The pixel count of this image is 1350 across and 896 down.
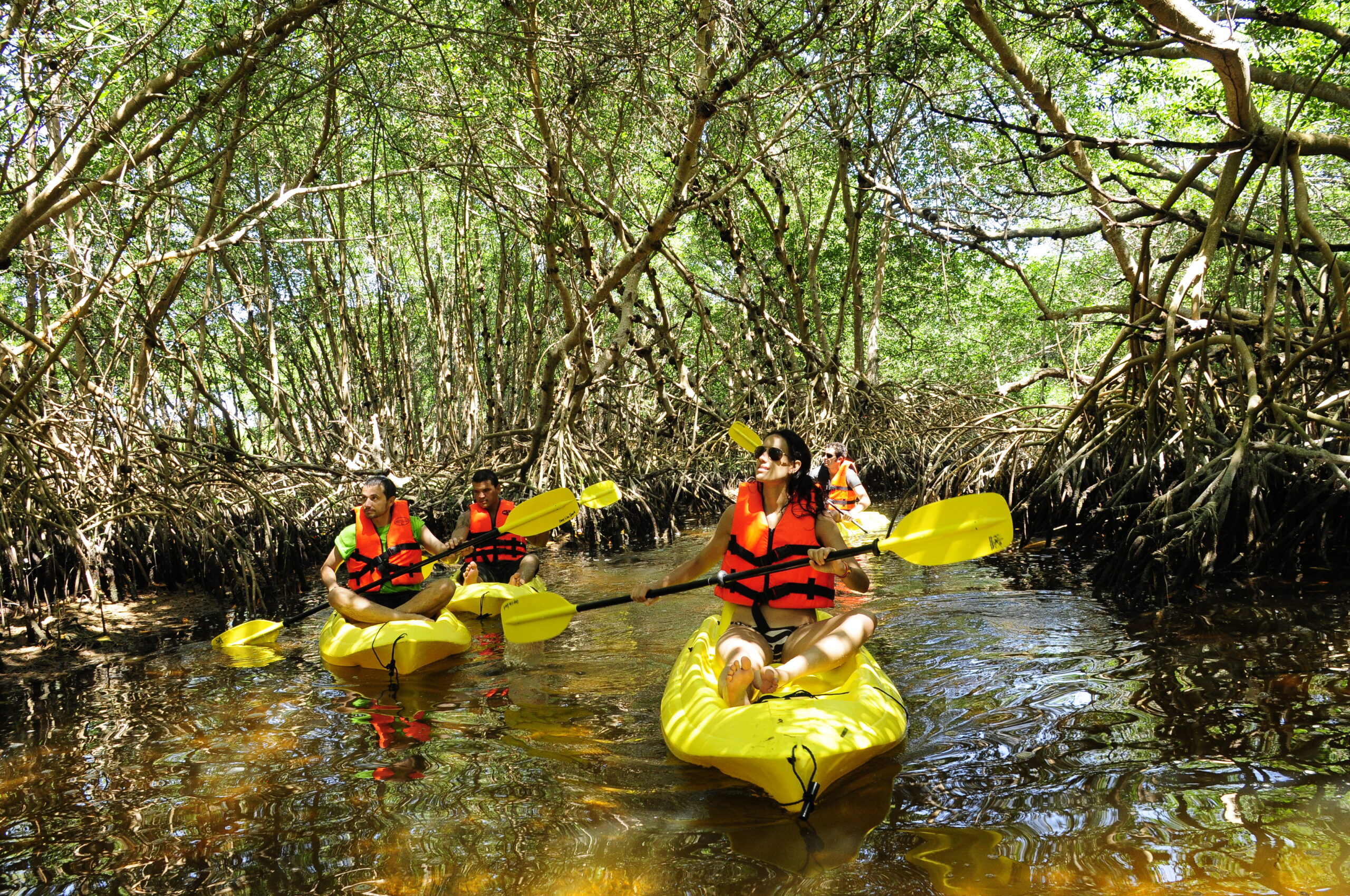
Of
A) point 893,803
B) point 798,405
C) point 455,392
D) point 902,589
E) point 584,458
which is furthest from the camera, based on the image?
point 455,392

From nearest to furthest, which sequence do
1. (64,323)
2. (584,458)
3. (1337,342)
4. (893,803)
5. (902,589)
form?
(893,803) → (1337,342) → (64,323) → (902,589) → (584,458)

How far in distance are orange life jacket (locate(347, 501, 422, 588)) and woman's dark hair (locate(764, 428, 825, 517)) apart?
239cm

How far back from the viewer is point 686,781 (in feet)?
9.23

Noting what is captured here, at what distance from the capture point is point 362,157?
9469 mm

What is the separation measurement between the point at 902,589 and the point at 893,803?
347cm

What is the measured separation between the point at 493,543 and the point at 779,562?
281cm

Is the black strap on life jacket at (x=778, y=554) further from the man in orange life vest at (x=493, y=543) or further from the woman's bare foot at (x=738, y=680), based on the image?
the man in orange life vest at (x=493, y=543)

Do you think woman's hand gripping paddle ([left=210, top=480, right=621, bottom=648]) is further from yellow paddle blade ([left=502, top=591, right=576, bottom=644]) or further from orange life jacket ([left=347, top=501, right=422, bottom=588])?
yellow paddle blade ([left=502, top=591, right=576, bottom=644])

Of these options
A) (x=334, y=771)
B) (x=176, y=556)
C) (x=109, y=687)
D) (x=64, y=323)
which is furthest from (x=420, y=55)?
(x=334, y=771)

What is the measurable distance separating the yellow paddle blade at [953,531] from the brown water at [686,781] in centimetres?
54

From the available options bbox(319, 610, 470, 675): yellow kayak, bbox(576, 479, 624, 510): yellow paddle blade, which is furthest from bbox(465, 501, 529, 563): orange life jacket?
bbox(319, 610, 470, 675): yellow kayak

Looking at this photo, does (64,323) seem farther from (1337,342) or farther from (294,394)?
(1337,342)

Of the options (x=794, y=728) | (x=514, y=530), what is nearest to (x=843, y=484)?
(x=514, y=530)

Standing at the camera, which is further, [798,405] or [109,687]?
[798,405]
